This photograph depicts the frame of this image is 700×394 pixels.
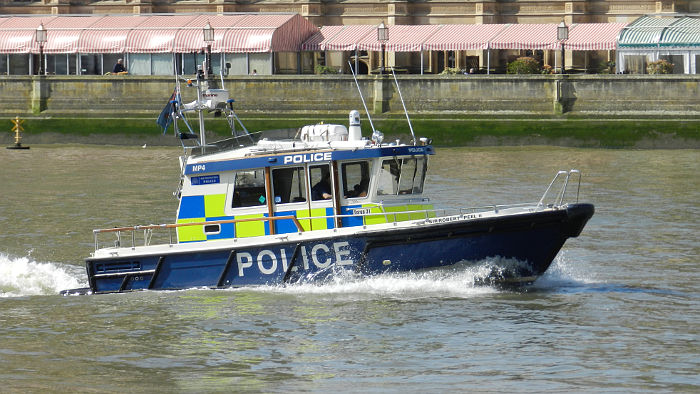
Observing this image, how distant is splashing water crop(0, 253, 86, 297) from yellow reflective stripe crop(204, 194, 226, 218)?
3.08 meters

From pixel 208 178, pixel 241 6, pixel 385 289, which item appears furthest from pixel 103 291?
pixel 241 6

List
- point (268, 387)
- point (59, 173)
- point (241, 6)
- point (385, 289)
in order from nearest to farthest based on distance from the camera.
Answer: point (268, 387) < point (385, 289) < point (59, 173) < point (241, 6)

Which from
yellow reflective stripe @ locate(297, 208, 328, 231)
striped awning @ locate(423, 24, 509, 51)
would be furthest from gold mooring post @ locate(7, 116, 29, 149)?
yellow reflective stripe @ locate(297, 208, 328, 231)

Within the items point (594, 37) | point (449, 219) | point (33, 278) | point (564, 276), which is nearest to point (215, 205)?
point (449, 219)

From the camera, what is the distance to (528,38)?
57531 mm

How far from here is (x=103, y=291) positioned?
70.1 feet

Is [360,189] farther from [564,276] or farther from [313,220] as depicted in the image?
[564,276]

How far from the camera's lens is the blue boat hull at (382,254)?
20297mm

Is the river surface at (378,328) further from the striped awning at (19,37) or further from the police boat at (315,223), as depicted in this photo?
the striped awning at (19,37)

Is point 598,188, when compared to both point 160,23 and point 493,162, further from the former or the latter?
point 160,23

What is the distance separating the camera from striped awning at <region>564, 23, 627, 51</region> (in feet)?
184

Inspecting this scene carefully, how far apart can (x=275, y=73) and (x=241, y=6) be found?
676 cm

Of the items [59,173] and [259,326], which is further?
[59,173]

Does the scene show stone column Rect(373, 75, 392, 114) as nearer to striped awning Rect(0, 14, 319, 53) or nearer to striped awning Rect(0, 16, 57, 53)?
striped awning Rect(0, 14, 319, 53)
